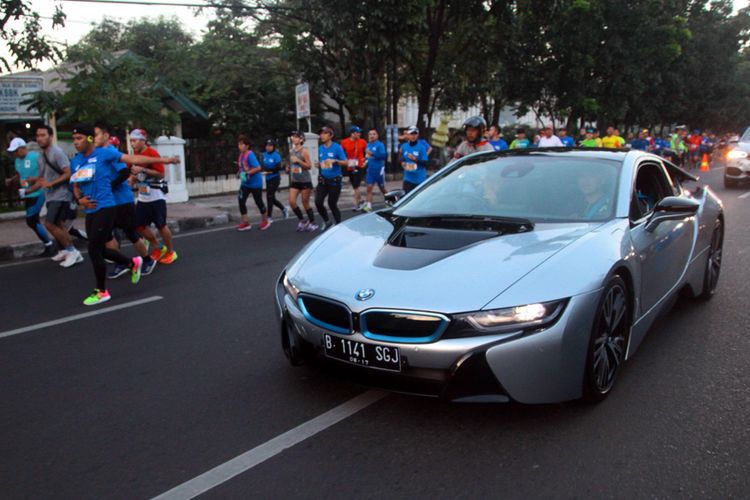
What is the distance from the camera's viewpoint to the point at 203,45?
25703mm

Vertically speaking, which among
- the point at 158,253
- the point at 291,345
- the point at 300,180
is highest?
the point at 300,180

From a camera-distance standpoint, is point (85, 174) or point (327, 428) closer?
point (327, 428)

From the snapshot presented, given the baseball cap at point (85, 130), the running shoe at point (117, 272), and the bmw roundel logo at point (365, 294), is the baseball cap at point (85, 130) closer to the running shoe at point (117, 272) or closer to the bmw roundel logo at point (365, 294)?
the running shoe at point (117, 272)

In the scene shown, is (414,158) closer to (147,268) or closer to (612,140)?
(147,268)

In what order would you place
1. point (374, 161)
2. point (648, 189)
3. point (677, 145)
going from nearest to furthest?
point (648, 189), point (374, 161), point (677, 145)

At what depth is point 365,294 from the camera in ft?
10.4

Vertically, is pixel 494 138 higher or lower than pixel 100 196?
higher

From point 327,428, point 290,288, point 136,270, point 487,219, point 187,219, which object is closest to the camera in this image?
point 327,428

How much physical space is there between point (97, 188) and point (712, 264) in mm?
5733

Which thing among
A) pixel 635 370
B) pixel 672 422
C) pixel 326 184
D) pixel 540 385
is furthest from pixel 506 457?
pixel 326 184

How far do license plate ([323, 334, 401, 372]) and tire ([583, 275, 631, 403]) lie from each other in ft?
3.27

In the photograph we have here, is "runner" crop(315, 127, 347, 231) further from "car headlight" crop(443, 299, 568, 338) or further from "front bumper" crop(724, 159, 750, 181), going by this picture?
"front bumper" crop(724, 159, 750, 181)

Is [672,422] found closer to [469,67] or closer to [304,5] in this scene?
[304,5]

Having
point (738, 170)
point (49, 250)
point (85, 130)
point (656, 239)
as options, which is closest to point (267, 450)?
point (656, 239)
